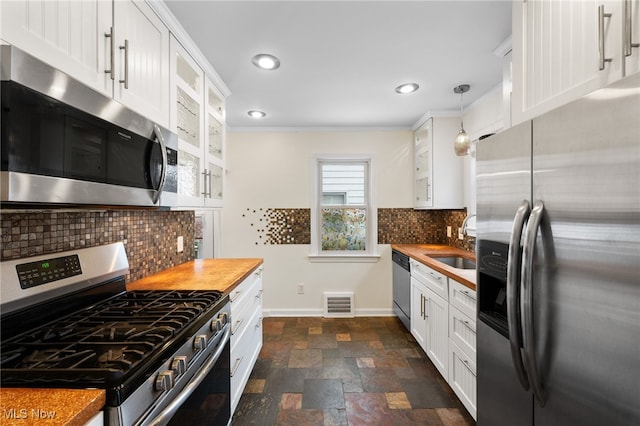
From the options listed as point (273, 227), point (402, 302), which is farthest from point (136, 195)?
point (402, 302)

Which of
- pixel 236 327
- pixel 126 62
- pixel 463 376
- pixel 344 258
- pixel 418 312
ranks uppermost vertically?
pixel 126 62

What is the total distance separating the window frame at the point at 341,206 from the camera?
3902mm

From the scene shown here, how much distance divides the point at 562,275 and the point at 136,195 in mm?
1547

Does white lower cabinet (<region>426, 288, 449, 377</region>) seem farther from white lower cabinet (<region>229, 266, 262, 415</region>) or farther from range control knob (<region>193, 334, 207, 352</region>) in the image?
range control knob (<region>193, 334, 207, 352</region>)

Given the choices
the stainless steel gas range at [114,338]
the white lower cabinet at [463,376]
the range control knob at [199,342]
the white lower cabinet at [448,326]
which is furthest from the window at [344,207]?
the range control knob at [199,342]

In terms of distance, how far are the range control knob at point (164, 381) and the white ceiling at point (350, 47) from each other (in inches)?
66.9

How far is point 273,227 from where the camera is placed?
393cm

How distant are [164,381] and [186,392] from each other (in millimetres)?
174

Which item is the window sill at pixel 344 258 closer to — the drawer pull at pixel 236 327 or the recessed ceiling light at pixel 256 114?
the recessed ceiling light at pixel 256 114

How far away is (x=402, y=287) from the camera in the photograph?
3.43m

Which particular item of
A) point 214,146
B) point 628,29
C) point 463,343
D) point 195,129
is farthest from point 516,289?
point 214,146

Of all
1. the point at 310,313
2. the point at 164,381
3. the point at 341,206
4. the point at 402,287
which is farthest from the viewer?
the point at 341,206

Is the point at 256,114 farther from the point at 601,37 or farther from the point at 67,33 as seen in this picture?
the point at 601,37

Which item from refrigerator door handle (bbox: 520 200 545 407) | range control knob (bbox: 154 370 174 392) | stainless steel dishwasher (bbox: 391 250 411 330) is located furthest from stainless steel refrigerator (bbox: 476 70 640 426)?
stainless steel dishwasher (bbox: 391 250 411 330)
